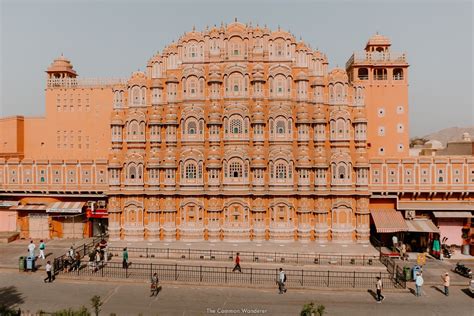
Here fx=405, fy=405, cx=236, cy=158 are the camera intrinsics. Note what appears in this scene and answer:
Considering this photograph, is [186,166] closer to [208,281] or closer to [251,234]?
[251,234]

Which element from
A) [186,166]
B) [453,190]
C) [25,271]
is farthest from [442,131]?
[25,271]

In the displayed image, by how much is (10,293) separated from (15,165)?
67.2ft

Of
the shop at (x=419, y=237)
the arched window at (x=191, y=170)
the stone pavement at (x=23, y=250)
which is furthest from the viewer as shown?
the arched window at (x=191, y=170)

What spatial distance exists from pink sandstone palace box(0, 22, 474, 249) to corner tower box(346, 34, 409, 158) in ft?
12.6

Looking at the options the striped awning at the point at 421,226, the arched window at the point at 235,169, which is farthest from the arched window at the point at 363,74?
the arched window at the point at 235,169

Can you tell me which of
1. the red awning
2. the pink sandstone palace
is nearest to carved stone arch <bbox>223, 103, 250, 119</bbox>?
the pink sandstone palace

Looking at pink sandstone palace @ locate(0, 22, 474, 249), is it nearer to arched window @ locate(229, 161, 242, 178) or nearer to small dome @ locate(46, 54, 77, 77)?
arched window @ locate(229, 161, 242, 178)

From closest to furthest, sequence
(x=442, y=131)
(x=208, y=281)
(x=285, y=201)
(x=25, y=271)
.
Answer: (x=208, y=281) → (x=25, y=271) → (x=285, y=201) → (x=442, y=131)

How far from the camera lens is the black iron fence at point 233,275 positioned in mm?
29219

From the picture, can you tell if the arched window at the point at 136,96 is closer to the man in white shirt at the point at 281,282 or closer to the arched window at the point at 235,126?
the arched window at the point at 235,126

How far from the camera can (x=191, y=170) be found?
3953cm

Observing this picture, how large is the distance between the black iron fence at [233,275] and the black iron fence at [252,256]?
1897 millimetres

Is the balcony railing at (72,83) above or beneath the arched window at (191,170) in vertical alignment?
above

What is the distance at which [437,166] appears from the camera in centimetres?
3947
